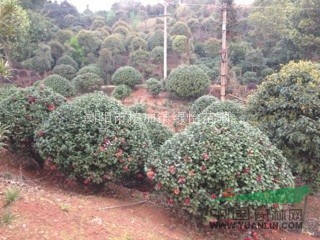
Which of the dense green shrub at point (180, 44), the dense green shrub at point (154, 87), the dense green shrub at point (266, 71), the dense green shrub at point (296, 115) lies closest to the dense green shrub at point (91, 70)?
the dense green shrub at point (154, 87)

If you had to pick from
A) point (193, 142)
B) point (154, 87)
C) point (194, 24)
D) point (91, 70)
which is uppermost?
point (194, 24)

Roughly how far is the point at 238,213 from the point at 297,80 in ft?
8.52

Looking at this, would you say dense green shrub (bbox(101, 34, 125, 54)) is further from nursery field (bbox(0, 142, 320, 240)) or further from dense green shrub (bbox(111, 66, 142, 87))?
nursery field (bbox(0, 142, 320, 240))

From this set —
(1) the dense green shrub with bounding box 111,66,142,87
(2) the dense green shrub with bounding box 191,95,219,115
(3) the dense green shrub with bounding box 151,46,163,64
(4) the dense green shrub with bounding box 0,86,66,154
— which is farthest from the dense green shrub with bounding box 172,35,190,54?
(4) the dense green shrub with bounding box 0,86,66,154

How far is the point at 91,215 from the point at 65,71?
13.5 metres

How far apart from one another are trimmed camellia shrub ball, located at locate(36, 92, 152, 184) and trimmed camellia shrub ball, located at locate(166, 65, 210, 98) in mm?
8132

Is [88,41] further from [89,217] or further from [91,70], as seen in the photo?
[89,217]

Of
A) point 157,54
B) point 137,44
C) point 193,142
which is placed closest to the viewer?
point 193,142

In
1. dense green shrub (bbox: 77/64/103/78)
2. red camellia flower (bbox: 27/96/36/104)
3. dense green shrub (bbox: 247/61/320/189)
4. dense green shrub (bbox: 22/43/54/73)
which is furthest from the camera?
dense green shrub (bbox: 22/43/54/73)

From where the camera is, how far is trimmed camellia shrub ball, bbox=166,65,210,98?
12.8 m

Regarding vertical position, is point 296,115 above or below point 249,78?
above

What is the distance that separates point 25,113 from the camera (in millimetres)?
5297

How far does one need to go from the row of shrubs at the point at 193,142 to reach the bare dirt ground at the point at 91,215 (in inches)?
15.6

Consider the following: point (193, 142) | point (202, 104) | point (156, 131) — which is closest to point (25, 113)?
point (156, 131)
